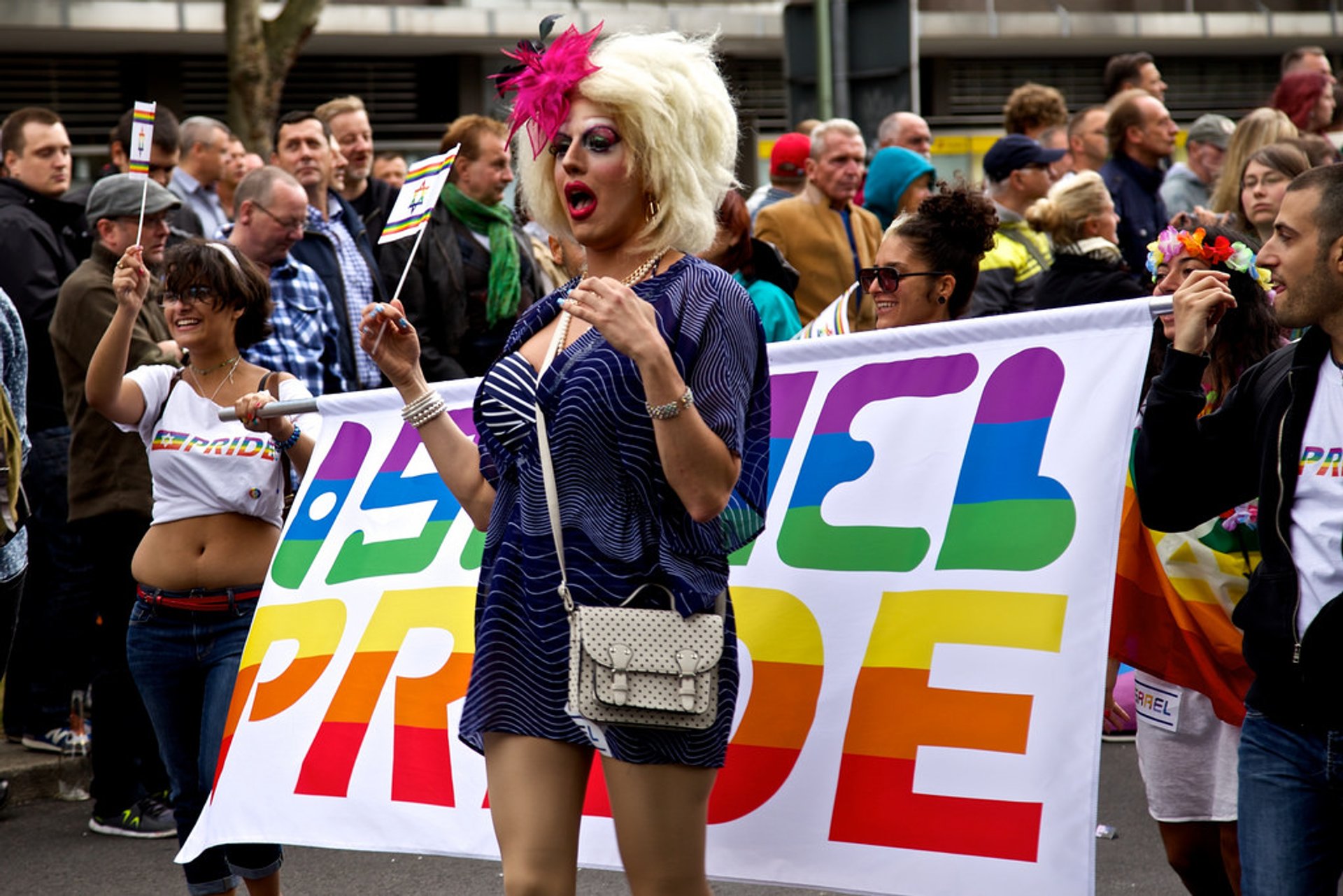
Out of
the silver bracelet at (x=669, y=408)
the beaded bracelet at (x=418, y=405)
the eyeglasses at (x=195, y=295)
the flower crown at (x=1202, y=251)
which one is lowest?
the beaded bracelet at (x=418, y=405)

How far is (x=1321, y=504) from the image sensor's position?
112 inches

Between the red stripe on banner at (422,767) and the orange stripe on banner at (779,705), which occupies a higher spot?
the orange stripe on banner at (779,705)

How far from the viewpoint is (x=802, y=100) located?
33.4 ft

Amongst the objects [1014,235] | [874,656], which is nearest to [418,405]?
[874,656]

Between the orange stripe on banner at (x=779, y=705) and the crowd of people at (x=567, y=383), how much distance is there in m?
0.62

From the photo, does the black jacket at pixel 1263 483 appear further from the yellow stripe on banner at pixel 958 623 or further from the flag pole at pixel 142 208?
the flag pole at pixel 142 208

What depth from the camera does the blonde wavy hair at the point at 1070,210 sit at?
626 centimetres

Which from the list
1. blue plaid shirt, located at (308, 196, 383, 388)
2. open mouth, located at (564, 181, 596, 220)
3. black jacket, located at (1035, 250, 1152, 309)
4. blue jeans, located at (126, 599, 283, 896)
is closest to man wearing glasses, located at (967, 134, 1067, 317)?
black jacket, located at (1035, 250, 1152, 309)

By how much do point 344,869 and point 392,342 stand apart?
2.55 metres

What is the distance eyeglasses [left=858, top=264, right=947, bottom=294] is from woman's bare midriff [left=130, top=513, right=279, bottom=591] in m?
1.72

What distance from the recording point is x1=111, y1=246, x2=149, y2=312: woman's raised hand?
471 cm

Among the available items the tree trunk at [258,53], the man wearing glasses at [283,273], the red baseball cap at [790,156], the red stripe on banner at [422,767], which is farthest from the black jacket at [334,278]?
the tree trunk at [258,53]

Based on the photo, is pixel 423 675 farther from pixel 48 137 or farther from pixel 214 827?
pixel 48 137

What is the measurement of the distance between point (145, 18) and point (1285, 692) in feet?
59.5
